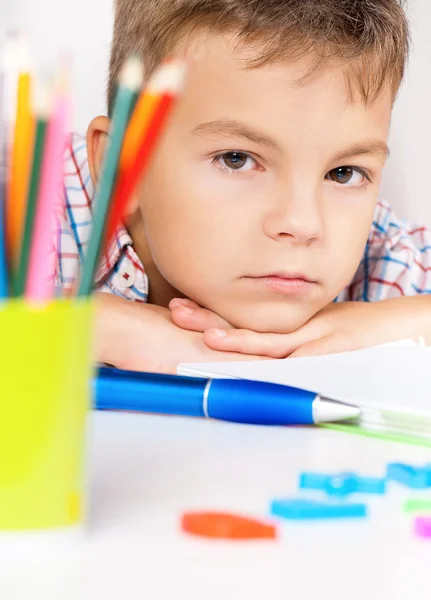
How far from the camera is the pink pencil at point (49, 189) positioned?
251mm

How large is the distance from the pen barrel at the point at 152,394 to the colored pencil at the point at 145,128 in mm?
264

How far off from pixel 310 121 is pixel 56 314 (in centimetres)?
56

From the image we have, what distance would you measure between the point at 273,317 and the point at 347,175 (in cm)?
17

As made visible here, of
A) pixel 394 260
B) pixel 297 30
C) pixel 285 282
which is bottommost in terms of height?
pixel 285 282

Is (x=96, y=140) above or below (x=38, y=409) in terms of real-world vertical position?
above

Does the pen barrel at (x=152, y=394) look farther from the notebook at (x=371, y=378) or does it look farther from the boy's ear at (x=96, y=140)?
the boy's ear at (x=96, y=140)

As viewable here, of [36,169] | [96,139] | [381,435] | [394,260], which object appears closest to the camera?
[36,169]

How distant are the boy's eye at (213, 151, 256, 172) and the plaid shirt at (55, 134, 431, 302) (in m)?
0.22

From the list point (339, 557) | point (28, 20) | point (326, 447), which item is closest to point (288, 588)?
point (339, 557)

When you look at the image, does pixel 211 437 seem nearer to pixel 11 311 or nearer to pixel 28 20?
pixel 11 311

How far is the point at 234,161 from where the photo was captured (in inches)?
33.3

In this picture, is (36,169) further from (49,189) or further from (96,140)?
(96,140)

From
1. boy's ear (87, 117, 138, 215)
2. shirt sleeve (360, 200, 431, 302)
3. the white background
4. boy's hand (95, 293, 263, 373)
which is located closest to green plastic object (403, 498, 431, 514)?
boy's hand (95, 293, 263, 373)

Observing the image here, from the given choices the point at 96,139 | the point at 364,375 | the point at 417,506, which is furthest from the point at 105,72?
the point at 417,506
